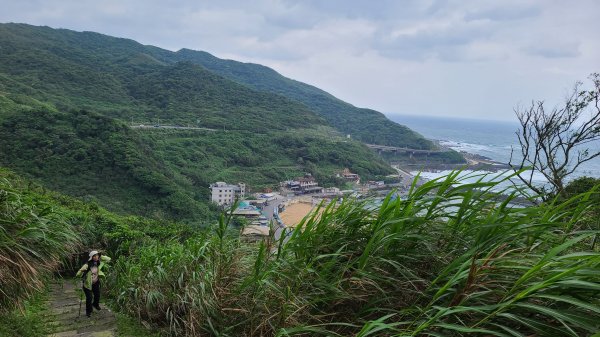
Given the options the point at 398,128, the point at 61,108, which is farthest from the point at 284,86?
the point at 61,108

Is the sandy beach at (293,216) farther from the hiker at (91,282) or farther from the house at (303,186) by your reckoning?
the house at (303,186)

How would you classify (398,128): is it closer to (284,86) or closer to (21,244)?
(284,86)

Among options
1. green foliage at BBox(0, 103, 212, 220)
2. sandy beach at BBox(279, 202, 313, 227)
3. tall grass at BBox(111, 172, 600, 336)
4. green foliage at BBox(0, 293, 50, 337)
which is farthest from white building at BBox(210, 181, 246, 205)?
tall grass at BBox(111, 172, 600, 336)

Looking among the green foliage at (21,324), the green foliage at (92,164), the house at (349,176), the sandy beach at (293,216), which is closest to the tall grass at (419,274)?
the sandy beach at (293,216)

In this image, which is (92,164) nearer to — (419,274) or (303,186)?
(303,186)

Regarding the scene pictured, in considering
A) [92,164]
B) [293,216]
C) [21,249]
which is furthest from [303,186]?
[21,249]
